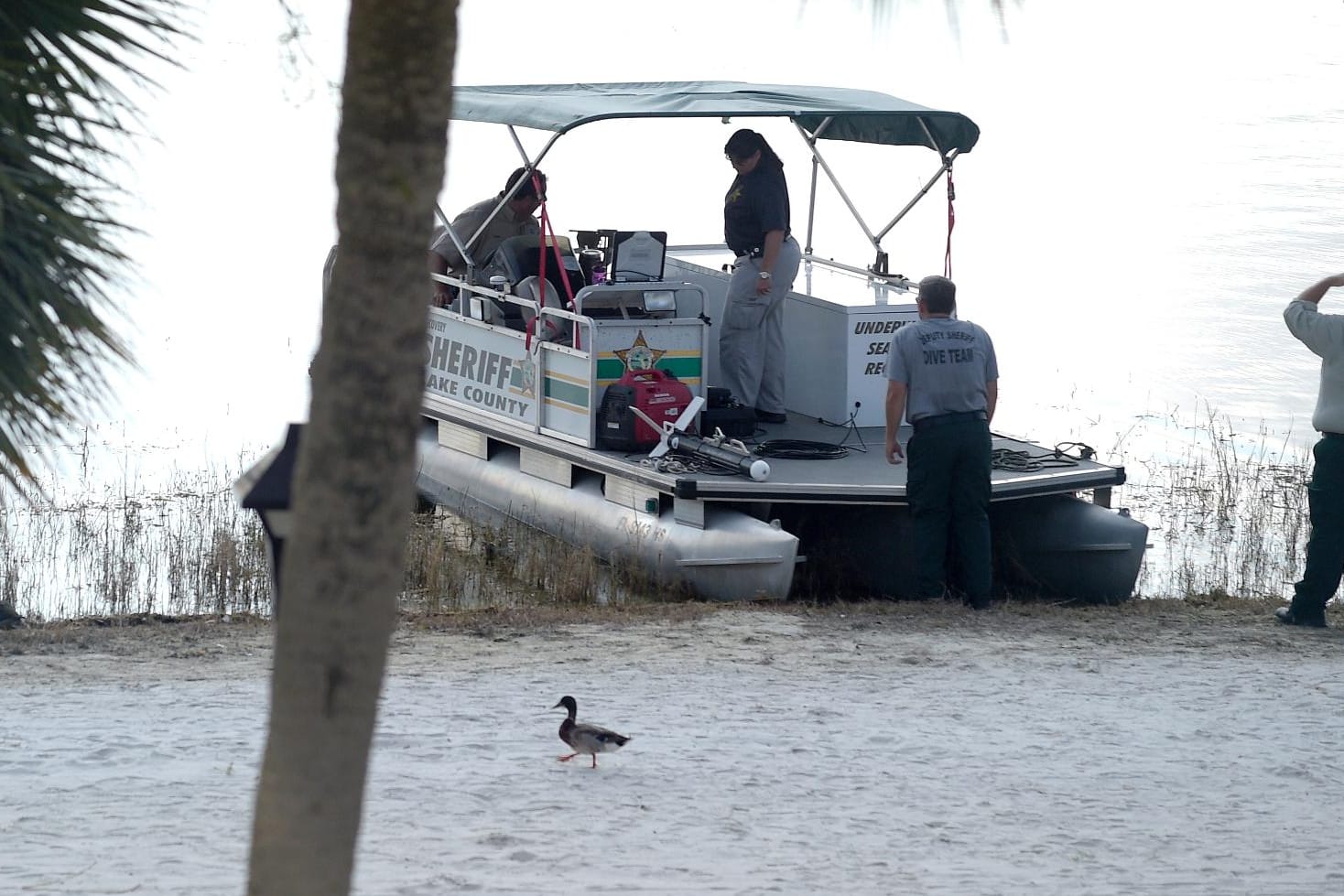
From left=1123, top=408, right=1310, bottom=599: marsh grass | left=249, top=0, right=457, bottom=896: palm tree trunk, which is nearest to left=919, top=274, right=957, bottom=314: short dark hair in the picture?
left=1123, top=408, right=1310, bottom=599: marsh grass

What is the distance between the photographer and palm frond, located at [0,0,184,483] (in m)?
3.52

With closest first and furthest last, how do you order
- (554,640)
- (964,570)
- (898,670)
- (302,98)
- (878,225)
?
1. (302,98)
2. (898,670)
3. (554,640)
4. (964,570)
5. (878,225)

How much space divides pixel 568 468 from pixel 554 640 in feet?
8.49

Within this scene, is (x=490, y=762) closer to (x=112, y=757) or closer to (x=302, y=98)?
(x=112, y=757)

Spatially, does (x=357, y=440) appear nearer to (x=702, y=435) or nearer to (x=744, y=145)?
(x=702, y=435)

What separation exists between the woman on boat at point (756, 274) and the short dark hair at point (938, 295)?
182 cm

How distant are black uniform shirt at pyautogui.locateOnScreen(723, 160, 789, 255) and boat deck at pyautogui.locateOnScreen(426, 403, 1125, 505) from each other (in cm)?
127

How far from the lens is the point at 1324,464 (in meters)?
9.09

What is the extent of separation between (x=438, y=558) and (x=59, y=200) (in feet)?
25.0

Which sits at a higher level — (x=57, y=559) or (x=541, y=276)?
(x=541, y=276)

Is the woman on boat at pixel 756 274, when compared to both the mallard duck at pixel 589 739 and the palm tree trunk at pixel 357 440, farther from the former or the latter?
the palm tree trunk at pixel 357 440

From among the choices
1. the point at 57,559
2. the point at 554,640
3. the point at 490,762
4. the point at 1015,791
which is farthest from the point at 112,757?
Answer: the point at 57,559

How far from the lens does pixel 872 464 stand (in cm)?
1068

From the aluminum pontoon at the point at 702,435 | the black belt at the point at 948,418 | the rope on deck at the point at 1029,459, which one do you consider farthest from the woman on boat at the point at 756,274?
the black belt at the point at 948,418
